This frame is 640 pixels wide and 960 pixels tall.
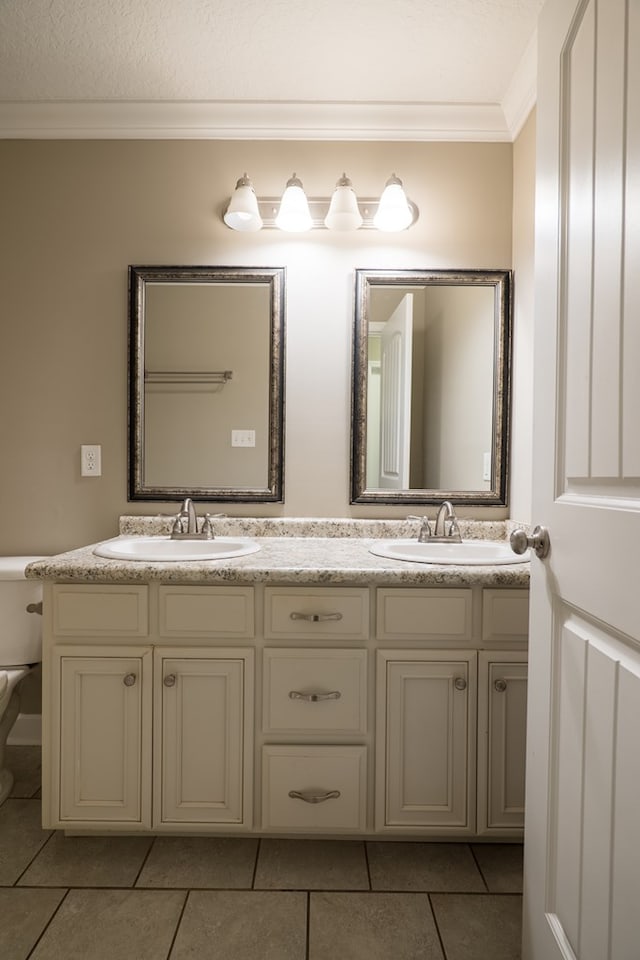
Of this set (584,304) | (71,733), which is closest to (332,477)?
(71,733)

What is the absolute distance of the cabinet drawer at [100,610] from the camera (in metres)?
1.53

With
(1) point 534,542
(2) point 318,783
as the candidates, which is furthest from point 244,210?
(2) point 318,783

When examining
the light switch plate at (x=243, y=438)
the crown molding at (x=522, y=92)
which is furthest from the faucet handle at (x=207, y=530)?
the crown molding at (x=522, y=92)

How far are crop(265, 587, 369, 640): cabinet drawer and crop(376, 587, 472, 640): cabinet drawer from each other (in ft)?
0.18

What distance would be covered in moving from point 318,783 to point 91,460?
135cm

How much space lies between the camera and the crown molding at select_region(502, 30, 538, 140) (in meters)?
1.74

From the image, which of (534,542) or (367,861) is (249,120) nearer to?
(534,542)

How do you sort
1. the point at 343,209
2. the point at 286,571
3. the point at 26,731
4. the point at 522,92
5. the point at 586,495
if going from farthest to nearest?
the point at 26,731 → the point at 343,209 → the point at 522,92 → the point at 286,571 → the point at 586,495

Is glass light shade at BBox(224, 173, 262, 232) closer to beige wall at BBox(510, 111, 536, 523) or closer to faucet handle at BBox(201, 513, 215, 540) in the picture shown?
beige wall at BBox(510, 111, 536, 523)

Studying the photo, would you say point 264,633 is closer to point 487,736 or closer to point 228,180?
point 487,736

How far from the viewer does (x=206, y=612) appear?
153cm

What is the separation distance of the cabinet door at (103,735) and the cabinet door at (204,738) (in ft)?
0.15

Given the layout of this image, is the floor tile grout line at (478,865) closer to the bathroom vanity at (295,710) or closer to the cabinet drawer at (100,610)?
the bathroom vanity at (295,710)

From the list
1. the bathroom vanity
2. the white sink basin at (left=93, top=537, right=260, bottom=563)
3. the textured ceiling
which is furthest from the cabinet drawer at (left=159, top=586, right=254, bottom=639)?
the textured ceiling
